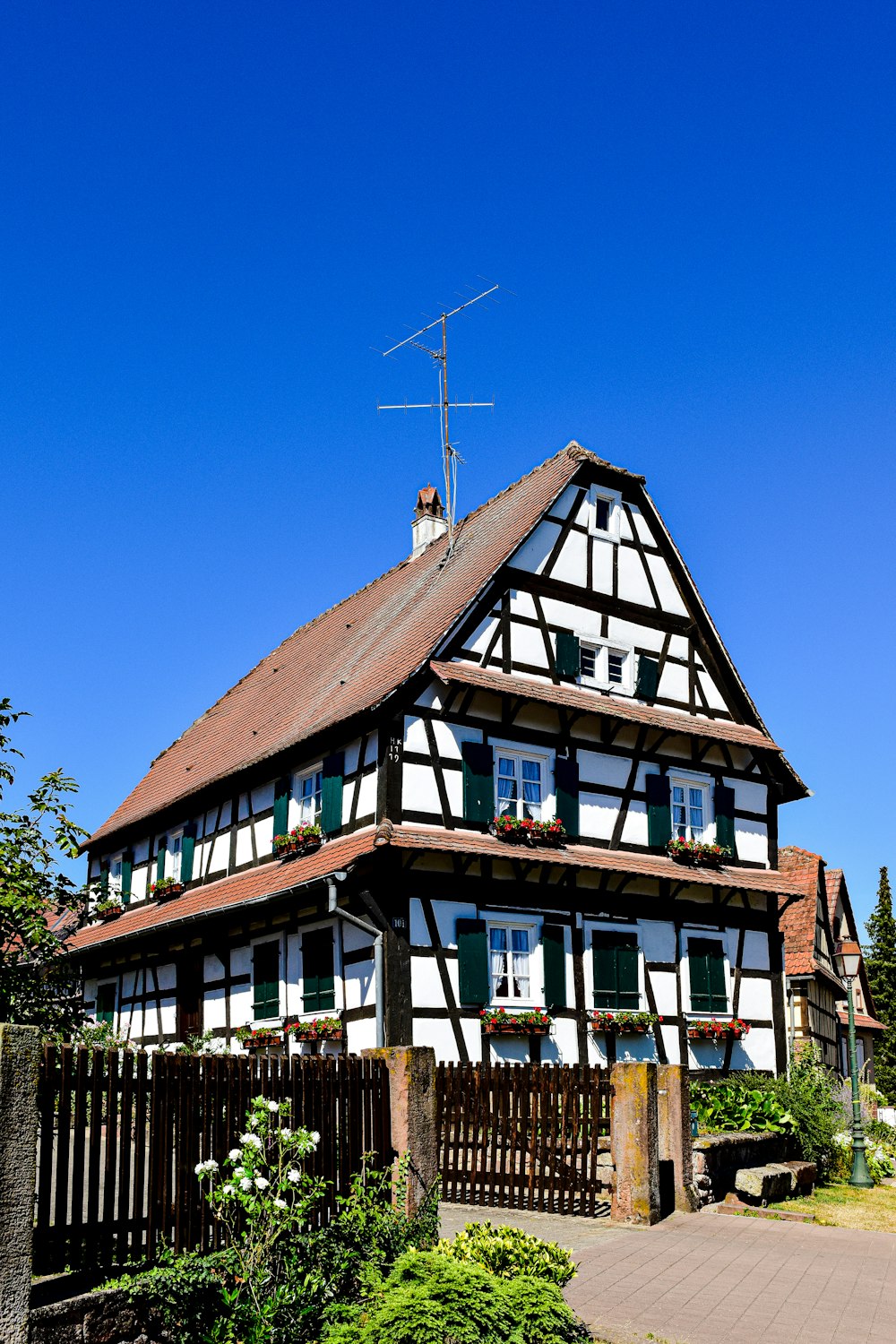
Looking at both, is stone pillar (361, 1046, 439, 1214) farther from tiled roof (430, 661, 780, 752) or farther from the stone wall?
tiled roof (430, 661, 780, 752)

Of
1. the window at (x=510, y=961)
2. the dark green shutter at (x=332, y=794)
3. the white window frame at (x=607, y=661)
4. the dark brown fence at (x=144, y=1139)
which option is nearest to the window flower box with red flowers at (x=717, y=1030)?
the window at (x=510, y=961)

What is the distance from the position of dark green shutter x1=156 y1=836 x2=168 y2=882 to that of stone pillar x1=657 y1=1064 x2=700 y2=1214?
1548cm

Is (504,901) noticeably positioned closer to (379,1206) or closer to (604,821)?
(604,821)

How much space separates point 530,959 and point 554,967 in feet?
1.34

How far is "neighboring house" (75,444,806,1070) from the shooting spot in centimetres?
1953

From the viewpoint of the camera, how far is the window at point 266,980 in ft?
70.1

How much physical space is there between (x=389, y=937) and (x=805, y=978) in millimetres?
16359

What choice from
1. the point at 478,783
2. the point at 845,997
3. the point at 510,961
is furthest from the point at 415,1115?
the point at 845,997

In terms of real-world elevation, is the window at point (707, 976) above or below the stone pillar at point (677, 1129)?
above

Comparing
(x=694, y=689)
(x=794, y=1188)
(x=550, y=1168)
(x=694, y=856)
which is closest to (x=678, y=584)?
(x=694, y=689)

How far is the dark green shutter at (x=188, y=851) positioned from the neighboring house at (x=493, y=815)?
2.3 inches

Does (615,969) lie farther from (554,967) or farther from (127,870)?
(127,870)

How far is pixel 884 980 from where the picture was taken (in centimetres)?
5172

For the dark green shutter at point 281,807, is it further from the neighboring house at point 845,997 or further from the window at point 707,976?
Answer: the neighboring house at point 845,997
